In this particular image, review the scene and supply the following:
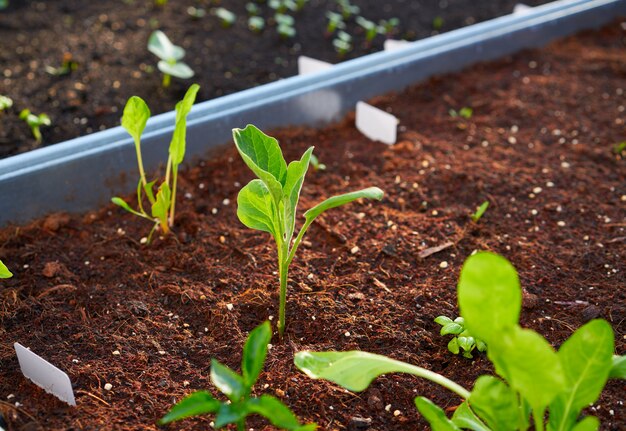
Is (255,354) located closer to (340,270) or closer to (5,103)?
(340,270)

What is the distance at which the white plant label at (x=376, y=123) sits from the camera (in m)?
2.12

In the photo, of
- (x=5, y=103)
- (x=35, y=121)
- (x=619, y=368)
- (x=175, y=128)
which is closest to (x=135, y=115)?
(x=175, y=128)

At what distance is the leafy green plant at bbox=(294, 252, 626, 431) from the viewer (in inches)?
38.0

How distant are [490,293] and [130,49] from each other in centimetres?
196

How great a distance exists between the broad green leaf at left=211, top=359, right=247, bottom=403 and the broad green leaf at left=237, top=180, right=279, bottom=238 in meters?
0.37

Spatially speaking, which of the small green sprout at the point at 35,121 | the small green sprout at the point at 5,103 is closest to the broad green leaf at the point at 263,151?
the small green sprout at the point at 35,121

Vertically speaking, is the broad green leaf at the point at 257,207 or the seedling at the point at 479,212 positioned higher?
the broad green leaf at the point at 257,207

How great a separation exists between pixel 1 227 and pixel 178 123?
54 centimetres

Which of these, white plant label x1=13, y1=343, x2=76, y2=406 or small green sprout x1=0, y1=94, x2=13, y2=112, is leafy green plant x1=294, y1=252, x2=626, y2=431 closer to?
white plant label x1=13, y1=343, x2=76, y2=406

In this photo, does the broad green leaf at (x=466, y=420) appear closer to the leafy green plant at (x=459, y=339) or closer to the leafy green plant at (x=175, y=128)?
the leafy green plant at (x=459, y=339)

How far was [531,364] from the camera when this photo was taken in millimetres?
955

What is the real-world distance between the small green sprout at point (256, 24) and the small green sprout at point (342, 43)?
0.30m

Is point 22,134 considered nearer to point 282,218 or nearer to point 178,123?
point 178,123

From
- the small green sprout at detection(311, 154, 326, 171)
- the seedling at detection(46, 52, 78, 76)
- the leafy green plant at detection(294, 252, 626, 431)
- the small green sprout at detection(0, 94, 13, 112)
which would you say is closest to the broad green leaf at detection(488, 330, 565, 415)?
the leafy green plant at detection(294, 252, 626, 431)
